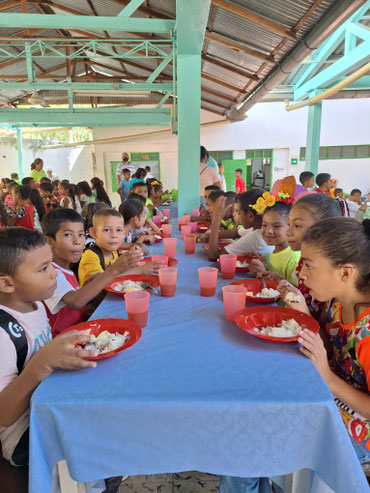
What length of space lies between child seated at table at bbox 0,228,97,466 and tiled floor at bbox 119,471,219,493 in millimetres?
807

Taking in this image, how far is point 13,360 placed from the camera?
1.09 m

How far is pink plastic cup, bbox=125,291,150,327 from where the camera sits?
4.35 ft

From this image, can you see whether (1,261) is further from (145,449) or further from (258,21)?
(258,21)

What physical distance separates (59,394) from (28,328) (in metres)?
0.41

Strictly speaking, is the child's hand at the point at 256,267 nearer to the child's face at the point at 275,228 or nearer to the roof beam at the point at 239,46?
the child's face at the point at 275,228

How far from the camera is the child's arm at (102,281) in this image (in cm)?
153

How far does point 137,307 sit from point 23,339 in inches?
16.4

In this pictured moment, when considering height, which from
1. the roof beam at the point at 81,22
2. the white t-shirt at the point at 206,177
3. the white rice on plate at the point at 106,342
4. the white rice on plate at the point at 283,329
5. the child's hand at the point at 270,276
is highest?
the roof beam at the point at 81,22

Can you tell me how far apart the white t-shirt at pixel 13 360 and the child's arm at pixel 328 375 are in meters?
0.93

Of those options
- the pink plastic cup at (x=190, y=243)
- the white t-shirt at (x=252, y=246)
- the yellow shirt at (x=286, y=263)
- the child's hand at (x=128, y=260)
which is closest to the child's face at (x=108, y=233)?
the pink plastic cup at (x=190, y=243)

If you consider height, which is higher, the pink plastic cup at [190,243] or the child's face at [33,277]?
the child's face at [33,277]

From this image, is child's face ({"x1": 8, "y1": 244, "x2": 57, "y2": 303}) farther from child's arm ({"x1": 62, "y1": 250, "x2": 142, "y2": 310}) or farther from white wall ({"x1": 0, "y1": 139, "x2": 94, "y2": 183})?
white wall ({"x1": 0, "y1": 139, "x2": 94, "y2": 183})

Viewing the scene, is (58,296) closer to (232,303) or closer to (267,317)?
(232,303)

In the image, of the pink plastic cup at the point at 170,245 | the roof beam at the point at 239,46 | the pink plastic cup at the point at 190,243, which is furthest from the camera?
the roof beam at the point at 239,46
